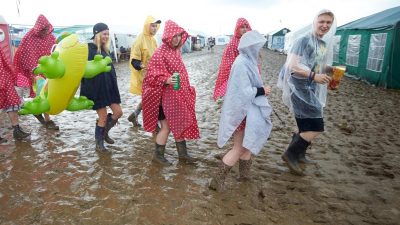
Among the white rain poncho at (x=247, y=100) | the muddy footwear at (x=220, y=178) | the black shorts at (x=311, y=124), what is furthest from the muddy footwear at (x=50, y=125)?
the black shorts at (x=311, y=124)

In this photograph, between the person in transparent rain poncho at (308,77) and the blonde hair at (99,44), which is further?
the blonde hair at (99,44)

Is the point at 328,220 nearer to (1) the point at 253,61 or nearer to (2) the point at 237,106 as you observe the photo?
(2) the point at 237,106

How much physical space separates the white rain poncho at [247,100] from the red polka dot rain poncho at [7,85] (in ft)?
10.2

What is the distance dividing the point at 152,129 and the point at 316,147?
239 centimetres

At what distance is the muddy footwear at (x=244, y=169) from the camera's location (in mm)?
3435

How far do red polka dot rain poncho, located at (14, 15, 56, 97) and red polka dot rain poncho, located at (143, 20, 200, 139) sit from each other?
2.29 m

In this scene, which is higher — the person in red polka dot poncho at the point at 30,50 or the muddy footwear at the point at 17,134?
the person in red polka dot poncho at the point at 30,50

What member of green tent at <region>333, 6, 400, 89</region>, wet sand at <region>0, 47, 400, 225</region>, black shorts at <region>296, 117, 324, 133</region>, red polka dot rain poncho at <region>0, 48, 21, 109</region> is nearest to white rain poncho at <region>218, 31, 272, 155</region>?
wet sand at <region>0, 47, 400, 225</region>

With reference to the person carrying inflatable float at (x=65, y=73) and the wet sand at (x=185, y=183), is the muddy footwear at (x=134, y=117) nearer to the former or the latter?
the wet sand at (x=185, y=183)

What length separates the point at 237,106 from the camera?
2936 mm

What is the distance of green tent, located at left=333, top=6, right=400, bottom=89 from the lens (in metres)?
10.5

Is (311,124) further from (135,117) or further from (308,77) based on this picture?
(135,117)

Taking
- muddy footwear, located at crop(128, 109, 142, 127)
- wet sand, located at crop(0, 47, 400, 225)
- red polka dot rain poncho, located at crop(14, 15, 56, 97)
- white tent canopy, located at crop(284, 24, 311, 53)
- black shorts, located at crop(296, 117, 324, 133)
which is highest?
white tent canopy, located at crop(284, 24, 311, 53)

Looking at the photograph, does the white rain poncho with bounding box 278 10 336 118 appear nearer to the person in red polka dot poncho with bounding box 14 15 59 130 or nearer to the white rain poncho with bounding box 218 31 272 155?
the white rain poncho with bounding box 218 31 272 155
